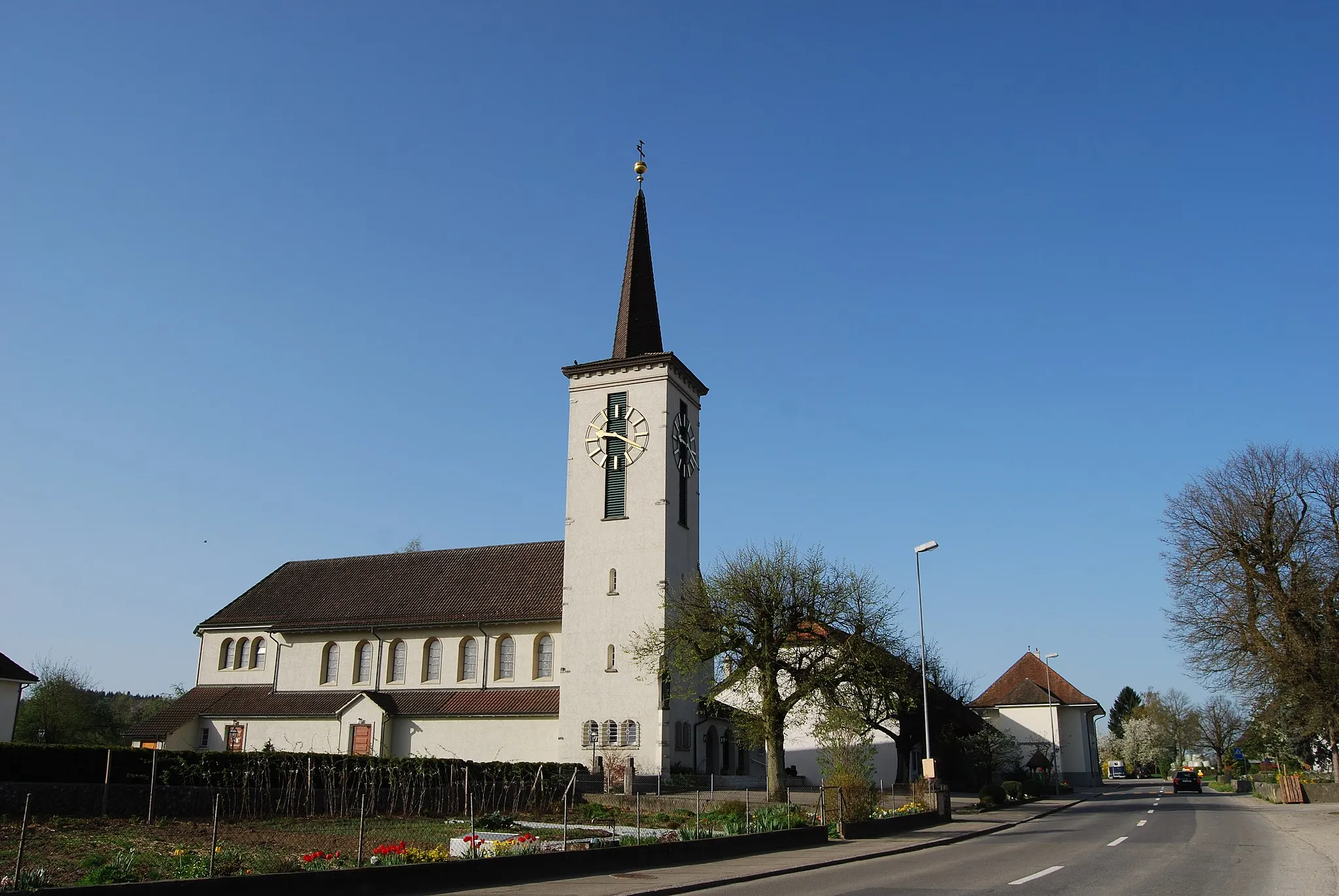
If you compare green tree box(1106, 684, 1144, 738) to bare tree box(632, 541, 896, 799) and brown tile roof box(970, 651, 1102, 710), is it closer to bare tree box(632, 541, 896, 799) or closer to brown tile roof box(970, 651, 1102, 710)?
brown tile roof box(970, 651, 1102, 710)

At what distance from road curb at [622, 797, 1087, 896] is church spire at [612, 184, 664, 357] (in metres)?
27.0

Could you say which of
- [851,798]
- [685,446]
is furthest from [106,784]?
[685,446]

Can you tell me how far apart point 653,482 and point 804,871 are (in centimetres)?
2786

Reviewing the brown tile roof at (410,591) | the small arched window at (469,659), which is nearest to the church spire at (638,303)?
the brown tile roof at (410,591)

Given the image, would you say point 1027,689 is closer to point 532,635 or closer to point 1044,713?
point 1044,713

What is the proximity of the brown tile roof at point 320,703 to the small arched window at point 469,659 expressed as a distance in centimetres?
89

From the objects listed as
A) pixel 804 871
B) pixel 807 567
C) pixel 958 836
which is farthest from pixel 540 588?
pixel 804 871

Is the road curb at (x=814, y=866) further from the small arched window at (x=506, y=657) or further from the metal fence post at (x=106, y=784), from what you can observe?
the small arched window at (x=506, y=657)

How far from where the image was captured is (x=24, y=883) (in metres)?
11.4

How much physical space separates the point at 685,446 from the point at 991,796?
20.5 metres

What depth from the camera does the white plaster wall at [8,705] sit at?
47406 millimetres

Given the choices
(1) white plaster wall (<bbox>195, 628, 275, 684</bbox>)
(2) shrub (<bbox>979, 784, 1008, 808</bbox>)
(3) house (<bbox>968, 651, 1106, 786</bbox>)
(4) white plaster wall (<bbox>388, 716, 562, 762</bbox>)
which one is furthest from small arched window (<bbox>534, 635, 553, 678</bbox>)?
(3) house (<bbox>968, 651, 1106, 786</bbox>)

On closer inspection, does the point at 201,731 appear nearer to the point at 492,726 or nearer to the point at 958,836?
the point at 492,726

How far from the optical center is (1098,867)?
1847cm
